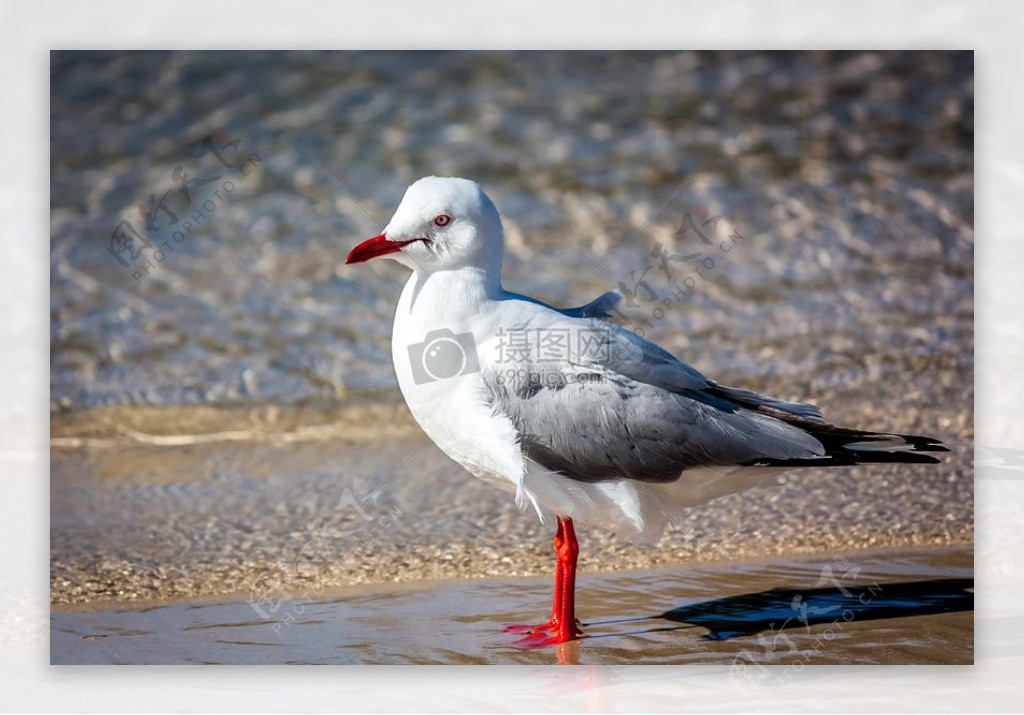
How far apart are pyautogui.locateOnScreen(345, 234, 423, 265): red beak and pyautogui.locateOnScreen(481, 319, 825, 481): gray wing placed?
0.39 metres

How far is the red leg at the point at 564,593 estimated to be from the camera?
12.3 ft

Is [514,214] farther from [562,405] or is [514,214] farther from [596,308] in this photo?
[562,405]

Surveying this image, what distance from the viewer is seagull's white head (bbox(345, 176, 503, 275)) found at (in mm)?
3643

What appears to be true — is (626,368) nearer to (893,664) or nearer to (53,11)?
(893,664)

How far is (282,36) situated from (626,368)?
1581 millimetres

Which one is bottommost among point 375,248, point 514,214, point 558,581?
point 558,581

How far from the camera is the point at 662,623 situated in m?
3.87

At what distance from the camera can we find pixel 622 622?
3.88 metres

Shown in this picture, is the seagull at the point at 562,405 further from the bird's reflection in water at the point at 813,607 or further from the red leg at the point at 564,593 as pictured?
the bird's reflection in water at the point at 813,607

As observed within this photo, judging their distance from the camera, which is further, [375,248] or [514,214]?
[514,214]

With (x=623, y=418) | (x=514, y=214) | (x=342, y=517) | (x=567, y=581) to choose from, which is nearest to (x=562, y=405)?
(x=623, y=418)

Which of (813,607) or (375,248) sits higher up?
(375,248)

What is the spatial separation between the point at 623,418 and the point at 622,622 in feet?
2.06

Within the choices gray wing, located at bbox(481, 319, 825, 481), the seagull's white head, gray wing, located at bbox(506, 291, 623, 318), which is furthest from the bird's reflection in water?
the seagull's white head
